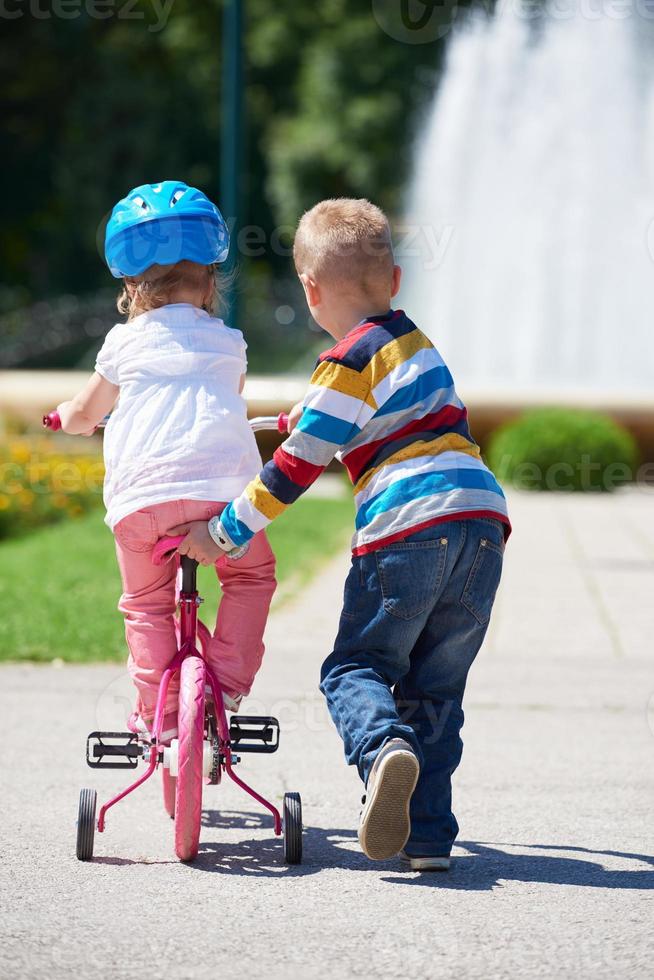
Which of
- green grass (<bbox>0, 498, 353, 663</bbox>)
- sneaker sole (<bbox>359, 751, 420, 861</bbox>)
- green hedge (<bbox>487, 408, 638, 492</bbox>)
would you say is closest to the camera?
sneaker sole (<bbox>359, 751, 420, 861</bbox>)

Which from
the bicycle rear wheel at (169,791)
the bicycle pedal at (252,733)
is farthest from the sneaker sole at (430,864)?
the bicycle rear wheel at (169,791)

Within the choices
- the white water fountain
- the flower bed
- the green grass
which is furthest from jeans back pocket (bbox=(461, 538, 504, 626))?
the white water fountain

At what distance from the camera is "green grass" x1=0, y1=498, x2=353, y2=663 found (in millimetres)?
6688

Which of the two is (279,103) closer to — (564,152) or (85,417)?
(564,152)

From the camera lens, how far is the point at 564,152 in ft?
68.0

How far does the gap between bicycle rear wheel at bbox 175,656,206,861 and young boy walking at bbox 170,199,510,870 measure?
31cm

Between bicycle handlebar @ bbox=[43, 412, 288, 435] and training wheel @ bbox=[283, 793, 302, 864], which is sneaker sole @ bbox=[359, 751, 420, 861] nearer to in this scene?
training wheel @ bbox=[283, 793, 302, 864]

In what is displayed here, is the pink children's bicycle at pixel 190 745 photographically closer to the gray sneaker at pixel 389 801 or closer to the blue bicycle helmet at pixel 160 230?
the gray sneaker at pixel 389 801

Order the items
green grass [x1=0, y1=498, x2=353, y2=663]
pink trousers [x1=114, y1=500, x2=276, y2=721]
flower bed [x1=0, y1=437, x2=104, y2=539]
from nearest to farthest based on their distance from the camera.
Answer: pink trousers [x1=114, y1=500, x2=276, y2=721], green grass [x1=0, y1=498, x2=353, y2=663], flower bed [x1=0, y1=437, x2=104, y2=539]

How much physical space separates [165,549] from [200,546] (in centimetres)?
12

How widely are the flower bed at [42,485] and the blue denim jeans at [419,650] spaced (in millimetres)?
7886

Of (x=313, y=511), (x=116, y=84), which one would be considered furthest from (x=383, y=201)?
(x=313, y=511)

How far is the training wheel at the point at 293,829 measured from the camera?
3.69 metres

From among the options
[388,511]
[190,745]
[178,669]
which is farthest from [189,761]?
[388,511]
